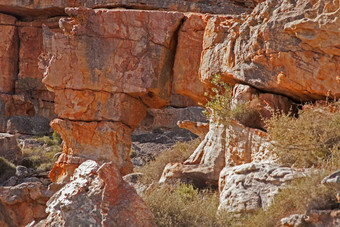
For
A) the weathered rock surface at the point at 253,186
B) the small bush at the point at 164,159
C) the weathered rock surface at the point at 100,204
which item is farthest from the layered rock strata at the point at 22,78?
the weathered rock surface at the point at 253,186

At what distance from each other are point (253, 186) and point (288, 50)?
2470 mm

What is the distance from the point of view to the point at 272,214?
471cm

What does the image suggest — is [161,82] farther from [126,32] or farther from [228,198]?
[228,198]

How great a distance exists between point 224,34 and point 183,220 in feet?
14.4

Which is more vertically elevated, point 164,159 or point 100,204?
point 100,204

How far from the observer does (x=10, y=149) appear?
16797 mm

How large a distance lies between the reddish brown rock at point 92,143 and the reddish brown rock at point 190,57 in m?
1.91

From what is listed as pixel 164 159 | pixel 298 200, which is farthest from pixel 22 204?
pixel 298 200

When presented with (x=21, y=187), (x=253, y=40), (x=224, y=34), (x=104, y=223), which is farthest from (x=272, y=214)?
(x=21, y=187)

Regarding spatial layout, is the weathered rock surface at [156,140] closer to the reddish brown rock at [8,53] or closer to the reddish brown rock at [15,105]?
the reddish brown rock at [15,105]

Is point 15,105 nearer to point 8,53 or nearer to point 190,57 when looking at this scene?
point 8,53

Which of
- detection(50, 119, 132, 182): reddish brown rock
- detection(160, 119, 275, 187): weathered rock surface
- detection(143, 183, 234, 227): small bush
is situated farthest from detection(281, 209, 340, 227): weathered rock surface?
detection(50, 119, 132, 182): reddish brown rock

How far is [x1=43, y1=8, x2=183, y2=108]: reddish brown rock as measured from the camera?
10.2 meters

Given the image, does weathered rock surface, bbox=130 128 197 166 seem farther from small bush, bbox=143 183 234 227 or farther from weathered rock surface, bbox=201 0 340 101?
small bush, bbox=143 183 234 227
